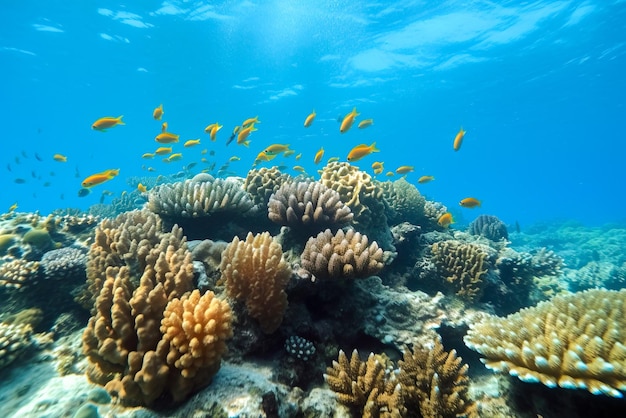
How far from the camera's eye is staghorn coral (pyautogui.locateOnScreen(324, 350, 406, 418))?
2621 millimetres

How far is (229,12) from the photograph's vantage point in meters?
27.1

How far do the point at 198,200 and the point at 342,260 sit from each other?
3.07 metres

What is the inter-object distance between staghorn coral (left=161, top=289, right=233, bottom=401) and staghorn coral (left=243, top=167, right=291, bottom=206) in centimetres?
372

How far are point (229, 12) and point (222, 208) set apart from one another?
2858cm

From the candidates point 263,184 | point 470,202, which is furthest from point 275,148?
point 470,202

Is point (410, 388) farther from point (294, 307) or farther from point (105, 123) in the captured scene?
point (105, 123)

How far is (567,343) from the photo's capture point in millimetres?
2703

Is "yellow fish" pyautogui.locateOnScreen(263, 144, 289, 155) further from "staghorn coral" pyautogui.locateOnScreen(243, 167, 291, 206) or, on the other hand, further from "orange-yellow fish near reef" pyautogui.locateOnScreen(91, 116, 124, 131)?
"orange-yellow fish near reef" pyautogui.locateOnScreen(91, 116, 124, 131)

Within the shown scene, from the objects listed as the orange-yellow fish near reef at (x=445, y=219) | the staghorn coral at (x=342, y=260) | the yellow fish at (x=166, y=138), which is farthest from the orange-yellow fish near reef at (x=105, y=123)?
the orange-yellow fish near reef at (x=445, y=219)

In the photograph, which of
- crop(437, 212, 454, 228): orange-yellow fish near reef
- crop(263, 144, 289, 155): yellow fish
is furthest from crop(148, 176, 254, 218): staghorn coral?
crop(437, 212, 454, 228): orange-yellow fish near reef

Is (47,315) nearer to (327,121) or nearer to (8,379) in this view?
(8,379)

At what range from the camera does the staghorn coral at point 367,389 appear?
2.62 metres

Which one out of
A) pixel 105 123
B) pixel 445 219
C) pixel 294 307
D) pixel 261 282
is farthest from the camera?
pixel 445 219

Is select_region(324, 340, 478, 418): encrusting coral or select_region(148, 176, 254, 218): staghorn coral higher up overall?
select_region(148, 176, 254, 218): staghorn coral
